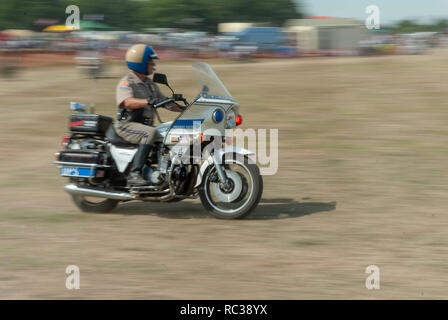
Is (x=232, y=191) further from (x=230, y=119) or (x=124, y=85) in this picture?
(x=124, y=85)

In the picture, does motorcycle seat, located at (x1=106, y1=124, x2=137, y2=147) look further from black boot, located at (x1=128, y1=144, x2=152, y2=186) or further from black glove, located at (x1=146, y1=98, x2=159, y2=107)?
black glove, located at (x1=146, y1=98, x2=159, y2=107)

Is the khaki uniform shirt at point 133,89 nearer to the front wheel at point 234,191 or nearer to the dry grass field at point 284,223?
the front wheel at point 234,191

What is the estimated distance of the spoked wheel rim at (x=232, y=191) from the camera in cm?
729

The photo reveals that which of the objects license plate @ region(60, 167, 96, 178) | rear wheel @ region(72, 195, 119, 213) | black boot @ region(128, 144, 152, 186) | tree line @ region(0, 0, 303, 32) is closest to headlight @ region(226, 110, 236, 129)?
black boot @ region(128, 144, 152, 186)

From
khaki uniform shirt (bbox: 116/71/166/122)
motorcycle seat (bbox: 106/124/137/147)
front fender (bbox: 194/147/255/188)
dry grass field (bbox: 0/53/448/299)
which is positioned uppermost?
khaki uniform shirt (bbox: 116/71/166/122)

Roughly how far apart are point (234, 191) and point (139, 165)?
1.21 meters

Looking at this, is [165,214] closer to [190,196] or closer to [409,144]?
[190,196]

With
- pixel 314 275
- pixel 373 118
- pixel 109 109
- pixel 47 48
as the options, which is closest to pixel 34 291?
pixel 314 275

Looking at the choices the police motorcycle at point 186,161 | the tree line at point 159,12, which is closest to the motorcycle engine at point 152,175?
the police motorcycle at point 186,161

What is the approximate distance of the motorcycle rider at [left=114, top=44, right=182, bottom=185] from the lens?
7.57m

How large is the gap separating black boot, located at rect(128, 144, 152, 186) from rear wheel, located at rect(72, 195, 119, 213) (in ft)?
2.00

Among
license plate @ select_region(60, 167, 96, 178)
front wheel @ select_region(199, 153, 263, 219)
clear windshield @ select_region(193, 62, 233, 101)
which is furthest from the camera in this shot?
license plate @ select_region(60, 167, 96, 178)

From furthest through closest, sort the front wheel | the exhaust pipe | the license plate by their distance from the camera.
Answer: the license plate, the exhaust pipe, the front wheel

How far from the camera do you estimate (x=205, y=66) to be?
24.7 ft
